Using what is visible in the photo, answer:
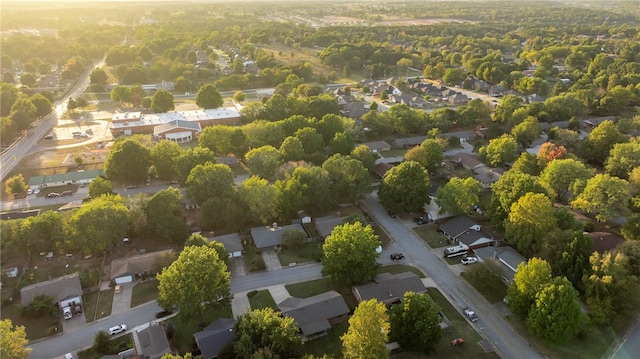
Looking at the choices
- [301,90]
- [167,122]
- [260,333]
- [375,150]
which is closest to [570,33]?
[301,90]

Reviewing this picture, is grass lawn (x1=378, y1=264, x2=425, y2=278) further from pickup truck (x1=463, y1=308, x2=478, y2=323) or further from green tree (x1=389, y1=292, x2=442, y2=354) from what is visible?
green tree (x1=389, y1=292, x2=442, y2=354)

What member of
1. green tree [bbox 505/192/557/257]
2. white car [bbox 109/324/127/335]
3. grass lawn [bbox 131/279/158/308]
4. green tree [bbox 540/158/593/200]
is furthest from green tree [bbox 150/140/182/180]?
green tree [bbox 540/158/593/200]

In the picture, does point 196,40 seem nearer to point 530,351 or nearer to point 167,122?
point 167,122

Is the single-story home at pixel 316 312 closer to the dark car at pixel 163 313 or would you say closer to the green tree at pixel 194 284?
the green tree at pixel 194 284

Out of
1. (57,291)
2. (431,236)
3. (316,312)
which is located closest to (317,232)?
(431,236)

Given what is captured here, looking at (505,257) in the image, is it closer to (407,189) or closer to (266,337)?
(407,189)
